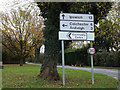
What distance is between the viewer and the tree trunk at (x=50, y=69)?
923 cm

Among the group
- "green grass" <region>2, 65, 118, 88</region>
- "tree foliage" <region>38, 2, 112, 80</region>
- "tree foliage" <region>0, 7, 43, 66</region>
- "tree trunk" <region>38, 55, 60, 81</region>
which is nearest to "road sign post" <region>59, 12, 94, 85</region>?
"tree foliage" <region>38, 2, 112, 80</region>

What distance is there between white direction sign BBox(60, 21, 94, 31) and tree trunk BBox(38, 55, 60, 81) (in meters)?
2.04

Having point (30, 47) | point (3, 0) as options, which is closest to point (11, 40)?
point (30, 47)

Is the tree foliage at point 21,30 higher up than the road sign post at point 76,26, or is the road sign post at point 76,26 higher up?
the tree foliage at point 21,30

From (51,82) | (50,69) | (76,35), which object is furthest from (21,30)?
(76,35)

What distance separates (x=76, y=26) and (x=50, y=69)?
284 cm

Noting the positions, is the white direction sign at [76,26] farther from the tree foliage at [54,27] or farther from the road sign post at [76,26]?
the tree foliage at [54,27]

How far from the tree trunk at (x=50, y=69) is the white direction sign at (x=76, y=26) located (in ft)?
6.71

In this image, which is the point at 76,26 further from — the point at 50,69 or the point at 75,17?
the point at 50,69

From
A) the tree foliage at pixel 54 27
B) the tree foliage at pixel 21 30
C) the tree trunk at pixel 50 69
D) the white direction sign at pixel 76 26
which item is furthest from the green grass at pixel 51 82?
the tree foliage at pixel 21 30

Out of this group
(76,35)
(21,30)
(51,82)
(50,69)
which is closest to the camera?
(76,35)

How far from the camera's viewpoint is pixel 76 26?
8516mm

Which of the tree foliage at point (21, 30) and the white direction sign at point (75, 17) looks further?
the tree foliage at point (21, 30)

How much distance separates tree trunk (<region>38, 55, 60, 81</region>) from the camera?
9.23m
